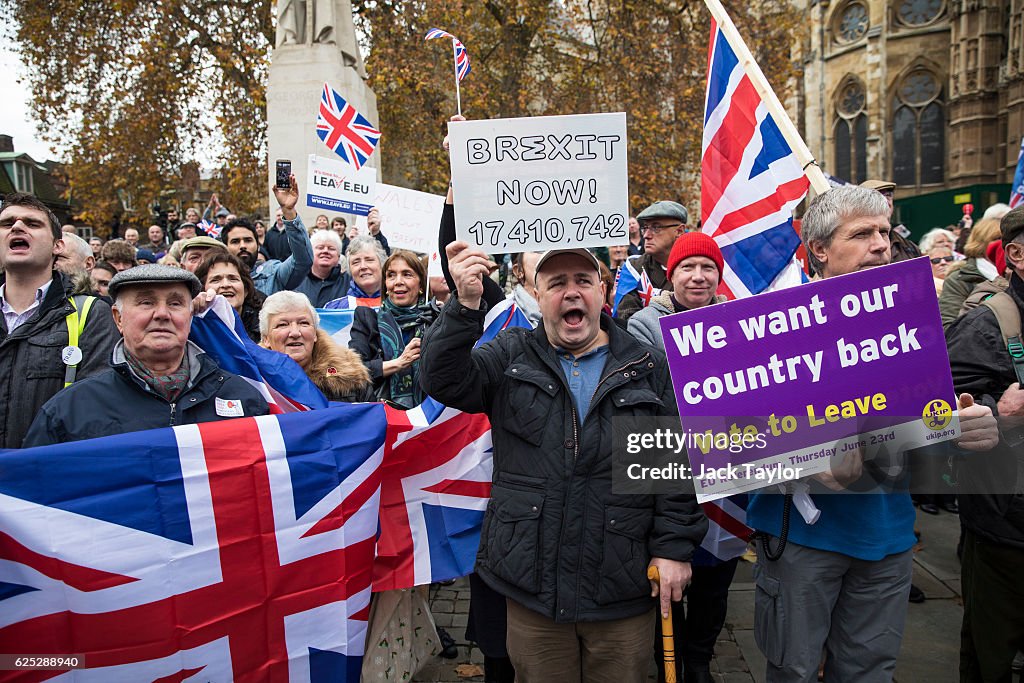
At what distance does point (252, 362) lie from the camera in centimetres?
317

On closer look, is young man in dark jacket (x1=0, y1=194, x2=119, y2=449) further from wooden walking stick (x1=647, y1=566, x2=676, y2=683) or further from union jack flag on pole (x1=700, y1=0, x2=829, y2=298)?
union jack flag on pole (x1=700, y1=0, x2=829, y2=298)

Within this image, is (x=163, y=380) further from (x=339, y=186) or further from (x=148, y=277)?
(x=339, y=186)

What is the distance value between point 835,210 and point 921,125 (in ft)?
116

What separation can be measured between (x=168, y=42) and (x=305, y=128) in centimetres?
896

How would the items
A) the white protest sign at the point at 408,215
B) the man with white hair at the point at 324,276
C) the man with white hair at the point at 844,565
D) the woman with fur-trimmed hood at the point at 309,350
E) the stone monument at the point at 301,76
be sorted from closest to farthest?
the man with white hair at the point at 844,565
the woman with fur-trimmed hood at the point at 309,350
the man with white hair at the point at 324,276
the white protest sign at the point at 408,215
the stone monument at the point at 301,76

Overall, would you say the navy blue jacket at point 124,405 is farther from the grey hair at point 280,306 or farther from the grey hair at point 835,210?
A: the grey hair at point 835,210

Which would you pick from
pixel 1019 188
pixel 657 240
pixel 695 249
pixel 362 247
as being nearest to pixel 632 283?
pixel 657 240

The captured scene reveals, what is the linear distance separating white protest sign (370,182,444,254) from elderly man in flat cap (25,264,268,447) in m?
3.35

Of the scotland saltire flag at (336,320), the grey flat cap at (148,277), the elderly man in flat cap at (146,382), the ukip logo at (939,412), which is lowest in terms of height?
the ukip logo at (939,412)

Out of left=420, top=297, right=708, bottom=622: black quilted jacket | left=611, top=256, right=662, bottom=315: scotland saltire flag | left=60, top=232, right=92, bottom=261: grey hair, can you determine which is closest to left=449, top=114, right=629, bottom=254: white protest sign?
left=420, top=297, right=708, bottom=622: black quilted jacket

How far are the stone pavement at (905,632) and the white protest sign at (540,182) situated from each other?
7.75 feet

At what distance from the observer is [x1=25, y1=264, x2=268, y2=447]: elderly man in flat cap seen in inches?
99.2

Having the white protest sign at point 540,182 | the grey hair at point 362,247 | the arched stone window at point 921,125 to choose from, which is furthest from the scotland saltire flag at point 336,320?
the arched stone window at point 921,125

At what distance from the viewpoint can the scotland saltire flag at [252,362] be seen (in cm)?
311
